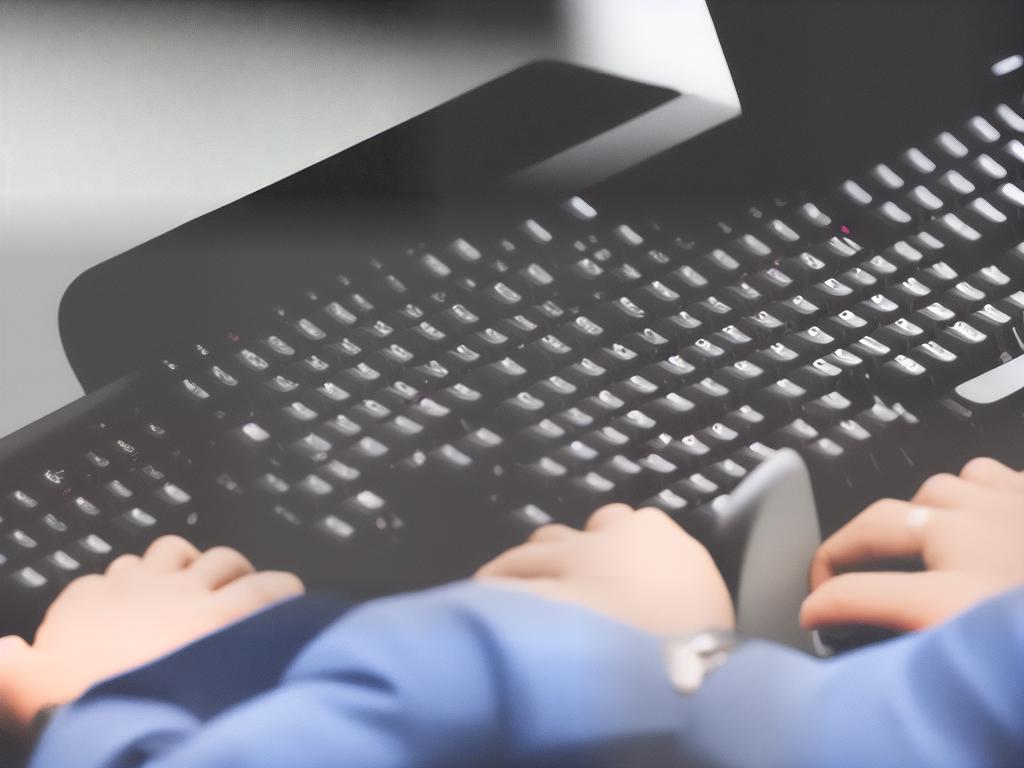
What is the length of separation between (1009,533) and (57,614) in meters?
0.35

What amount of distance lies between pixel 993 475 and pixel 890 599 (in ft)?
0.21

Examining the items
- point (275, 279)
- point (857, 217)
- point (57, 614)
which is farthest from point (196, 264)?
point (857, 217)

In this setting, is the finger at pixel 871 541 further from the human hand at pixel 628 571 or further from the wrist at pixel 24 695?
the wrist at pixel 24 695

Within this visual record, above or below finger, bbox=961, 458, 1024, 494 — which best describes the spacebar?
above

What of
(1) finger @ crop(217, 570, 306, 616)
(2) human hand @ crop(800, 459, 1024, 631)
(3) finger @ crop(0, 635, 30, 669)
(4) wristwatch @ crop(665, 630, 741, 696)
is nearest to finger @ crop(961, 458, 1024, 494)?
(2) human hand @ crop(800, 459, 1024, 631)

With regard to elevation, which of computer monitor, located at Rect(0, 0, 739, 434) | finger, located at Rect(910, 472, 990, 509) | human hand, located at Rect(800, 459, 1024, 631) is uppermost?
computer monitor, located at Rect(0, 0, 739, 434)

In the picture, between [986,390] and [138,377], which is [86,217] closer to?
[138,377]

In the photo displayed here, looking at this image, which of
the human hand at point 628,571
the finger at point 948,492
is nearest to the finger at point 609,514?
the human hand at point 628,571

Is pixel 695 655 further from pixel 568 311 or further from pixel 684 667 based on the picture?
pixel 568 311

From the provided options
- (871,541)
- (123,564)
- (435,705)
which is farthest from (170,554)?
(871,541)

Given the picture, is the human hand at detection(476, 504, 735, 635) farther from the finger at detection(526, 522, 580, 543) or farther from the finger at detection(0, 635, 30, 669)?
the finger at detection(0, 635, 30, 669)

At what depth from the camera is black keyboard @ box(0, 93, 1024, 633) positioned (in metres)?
0.38

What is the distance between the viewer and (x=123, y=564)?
0.40 meters

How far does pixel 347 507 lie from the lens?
391mm
